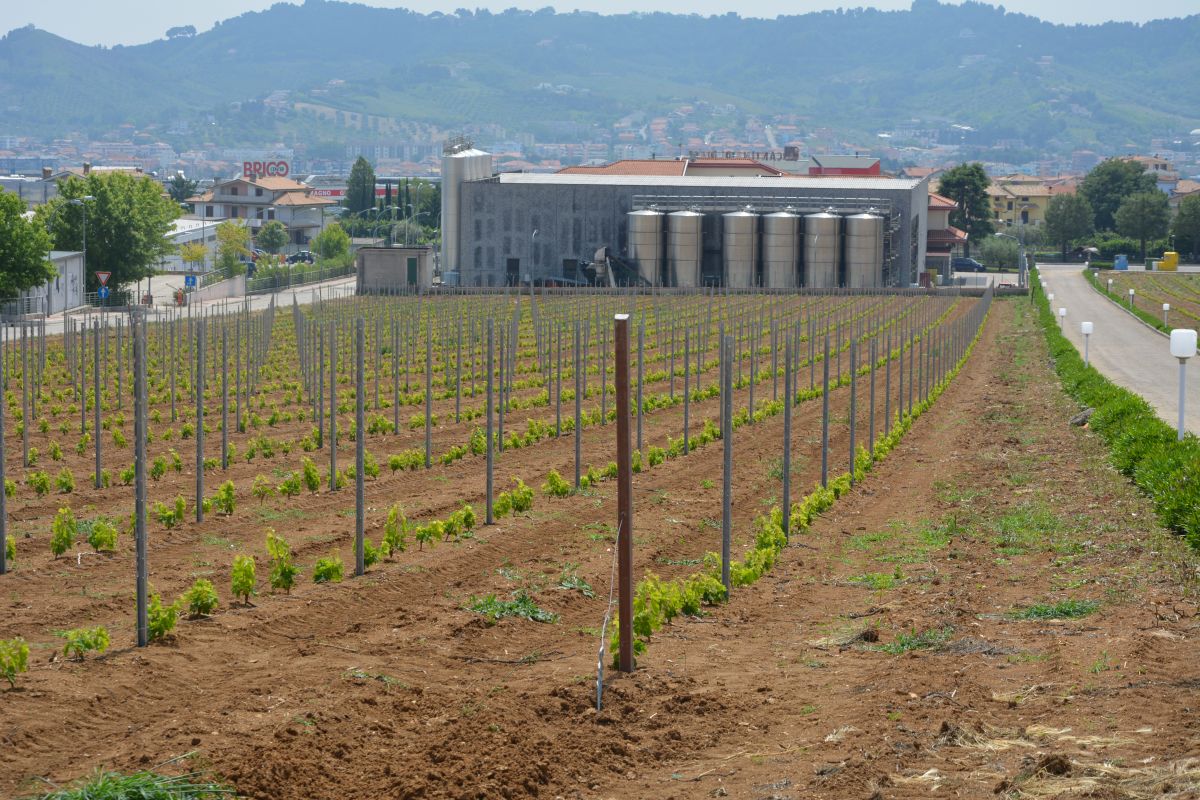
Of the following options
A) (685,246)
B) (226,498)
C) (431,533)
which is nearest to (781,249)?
(685,246)

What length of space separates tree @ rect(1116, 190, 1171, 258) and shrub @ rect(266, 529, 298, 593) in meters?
134

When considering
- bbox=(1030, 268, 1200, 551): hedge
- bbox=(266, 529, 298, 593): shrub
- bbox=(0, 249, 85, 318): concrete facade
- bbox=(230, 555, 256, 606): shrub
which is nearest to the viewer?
bbox=(230, 555, 256, 606): shrub

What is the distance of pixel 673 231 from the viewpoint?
85.7 m

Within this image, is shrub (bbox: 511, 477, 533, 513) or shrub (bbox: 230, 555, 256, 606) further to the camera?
shrub (bbox: 511, 477, 533, 513)

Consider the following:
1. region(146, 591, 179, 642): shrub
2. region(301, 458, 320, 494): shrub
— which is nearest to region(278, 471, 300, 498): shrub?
region(301, 458, 320, 494): shrub

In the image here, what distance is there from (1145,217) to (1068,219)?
7445 mm

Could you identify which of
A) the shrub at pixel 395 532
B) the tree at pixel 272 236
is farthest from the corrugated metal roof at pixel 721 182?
the shrub at pixel 395 532

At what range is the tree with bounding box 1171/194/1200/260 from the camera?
430 feet

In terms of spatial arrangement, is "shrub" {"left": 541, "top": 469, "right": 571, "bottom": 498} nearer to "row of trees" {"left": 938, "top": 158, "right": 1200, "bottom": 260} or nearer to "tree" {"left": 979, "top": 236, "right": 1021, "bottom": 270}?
"tree" {"left": 979, "top": 236, "right": 1021, "bottom": 270}

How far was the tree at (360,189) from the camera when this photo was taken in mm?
170500

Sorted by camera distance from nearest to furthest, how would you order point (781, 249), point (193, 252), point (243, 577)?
point (243, 577) → point (781, 249) → point (193, 252)

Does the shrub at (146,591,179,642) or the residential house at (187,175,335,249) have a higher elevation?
the residential house at (187,175,335,249)

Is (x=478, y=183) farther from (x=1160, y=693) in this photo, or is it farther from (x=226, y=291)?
(x=1160, y=693)

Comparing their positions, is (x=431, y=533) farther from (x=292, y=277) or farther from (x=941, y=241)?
(x=941, y=241)
